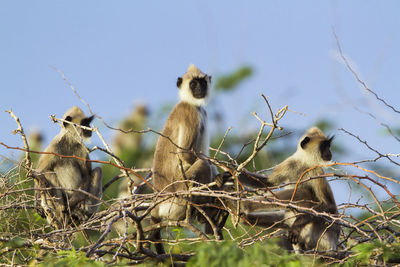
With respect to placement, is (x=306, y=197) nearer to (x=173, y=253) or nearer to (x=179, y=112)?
(x=179, y=112)

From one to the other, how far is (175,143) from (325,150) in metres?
1.60

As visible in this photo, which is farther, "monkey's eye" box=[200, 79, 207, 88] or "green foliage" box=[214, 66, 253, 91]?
"green foliage" box=[214, 66, 253, 91]

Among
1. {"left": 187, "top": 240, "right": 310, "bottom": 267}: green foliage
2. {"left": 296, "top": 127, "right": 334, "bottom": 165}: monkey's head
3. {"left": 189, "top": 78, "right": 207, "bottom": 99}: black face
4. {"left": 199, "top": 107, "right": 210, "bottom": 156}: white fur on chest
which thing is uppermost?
{"left": 189, "top": 78, "right": 207, "bottom": 99}: black face

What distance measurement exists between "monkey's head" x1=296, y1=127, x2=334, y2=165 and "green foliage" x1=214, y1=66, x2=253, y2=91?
7.60m

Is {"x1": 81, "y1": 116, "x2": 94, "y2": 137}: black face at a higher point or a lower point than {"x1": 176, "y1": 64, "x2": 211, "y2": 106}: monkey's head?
lower

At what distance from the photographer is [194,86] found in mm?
6262

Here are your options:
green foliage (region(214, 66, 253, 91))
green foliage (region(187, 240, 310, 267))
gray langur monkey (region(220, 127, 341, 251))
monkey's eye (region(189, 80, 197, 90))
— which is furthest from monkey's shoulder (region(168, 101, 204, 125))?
green foliage (region(214, 66, 253, 91))

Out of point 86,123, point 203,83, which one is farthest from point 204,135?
point 86,123

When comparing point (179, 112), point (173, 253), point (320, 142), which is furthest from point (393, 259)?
point (179, 112)

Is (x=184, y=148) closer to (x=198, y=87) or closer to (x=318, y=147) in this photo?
(x=198, y=87)

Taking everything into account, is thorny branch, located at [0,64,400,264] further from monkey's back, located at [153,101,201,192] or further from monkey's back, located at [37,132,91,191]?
monkey's back, located at [37,132,91,191]

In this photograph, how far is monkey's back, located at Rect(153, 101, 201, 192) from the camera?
5.37m

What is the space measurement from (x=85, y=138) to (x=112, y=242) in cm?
322

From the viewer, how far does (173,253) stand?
13.2 ft
